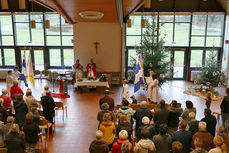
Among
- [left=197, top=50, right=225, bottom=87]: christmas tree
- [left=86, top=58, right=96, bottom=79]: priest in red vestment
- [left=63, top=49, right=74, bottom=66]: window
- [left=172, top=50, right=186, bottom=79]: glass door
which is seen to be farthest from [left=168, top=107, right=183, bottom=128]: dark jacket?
[left=63, top=49, right=74, bottom=66]: window

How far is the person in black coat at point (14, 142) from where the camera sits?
526 centimetres

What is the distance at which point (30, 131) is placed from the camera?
586 centimetres

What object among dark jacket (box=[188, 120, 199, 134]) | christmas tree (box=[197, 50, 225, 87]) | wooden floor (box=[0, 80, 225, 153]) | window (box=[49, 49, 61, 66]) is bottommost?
wooden floor (box=[0, 80, 225, 153])

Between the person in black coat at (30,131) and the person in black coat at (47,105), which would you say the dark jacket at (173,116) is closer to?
the person in black coat at (30,131)

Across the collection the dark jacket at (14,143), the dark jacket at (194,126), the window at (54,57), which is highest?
the window at (54,57)

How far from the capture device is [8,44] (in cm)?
1764

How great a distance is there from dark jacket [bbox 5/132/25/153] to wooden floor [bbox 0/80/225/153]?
77.8 inches

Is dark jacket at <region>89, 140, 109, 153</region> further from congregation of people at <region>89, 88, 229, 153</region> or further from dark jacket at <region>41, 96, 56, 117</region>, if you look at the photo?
dark jacket at <region>41, 96, 56, 117</region>

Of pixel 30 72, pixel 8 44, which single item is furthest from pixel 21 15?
pixel 30 72

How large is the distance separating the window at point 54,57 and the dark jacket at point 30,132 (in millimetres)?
12540

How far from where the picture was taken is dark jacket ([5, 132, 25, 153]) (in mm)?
5262

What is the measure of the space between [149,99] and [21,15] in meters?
11.6

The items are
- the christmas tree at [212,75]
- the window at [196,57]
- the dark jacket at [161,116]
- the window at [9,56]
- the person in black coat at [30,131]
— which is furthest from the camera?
the window at [9,56]

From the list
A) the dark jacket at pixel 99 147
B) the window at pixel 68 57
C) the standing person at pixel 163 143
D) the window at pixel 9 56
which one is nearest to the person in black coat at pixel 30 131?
the dark jacket at pixel 99 147
